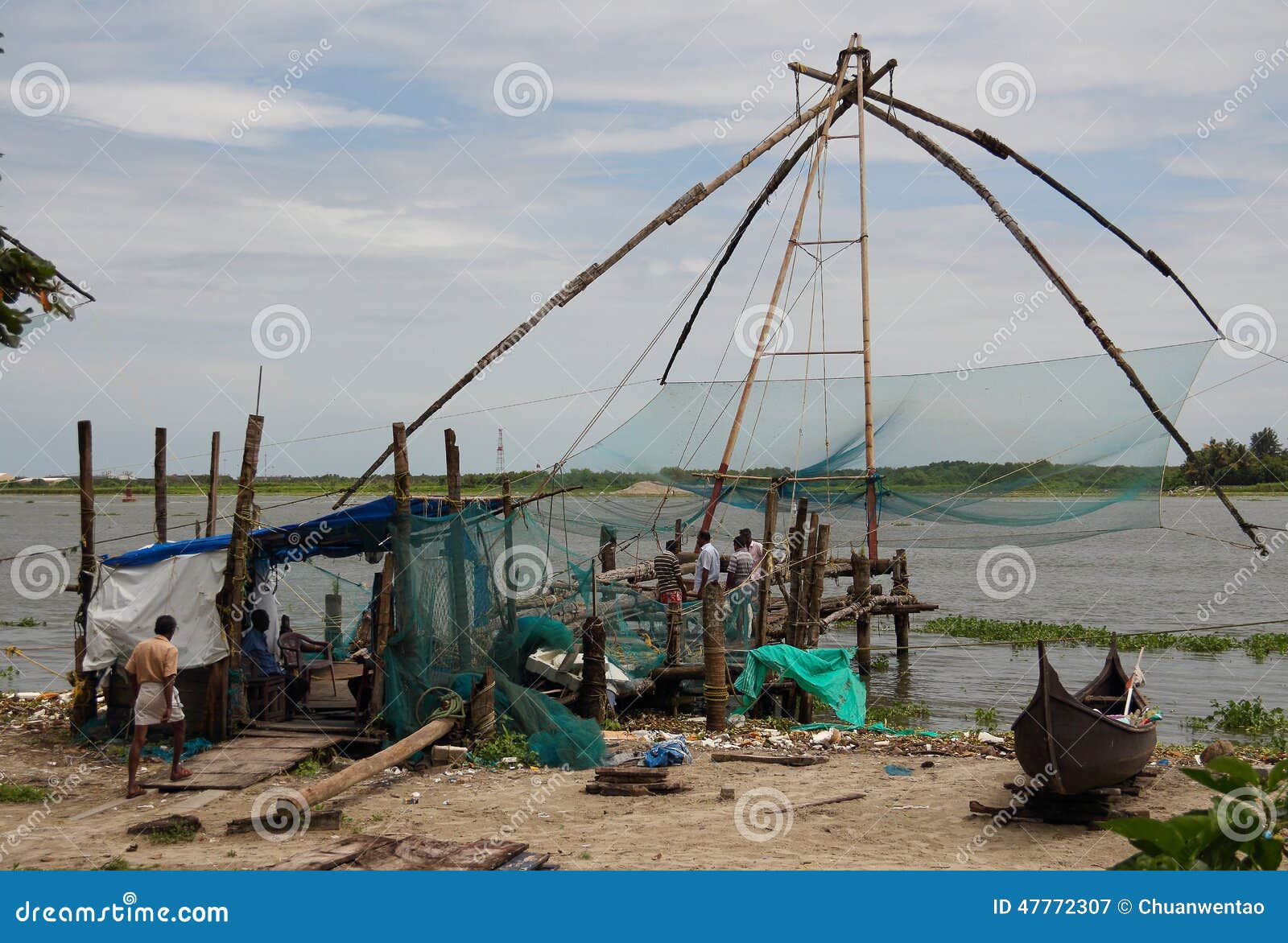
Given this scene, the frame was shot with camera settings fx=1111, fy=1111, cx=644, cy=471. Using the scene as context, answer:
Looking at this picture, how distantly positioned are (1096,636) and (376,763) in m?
13.1

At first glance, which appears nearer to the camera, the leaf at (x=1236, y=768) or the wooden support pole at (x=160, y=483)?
the leaf at (x=1236, y=768)

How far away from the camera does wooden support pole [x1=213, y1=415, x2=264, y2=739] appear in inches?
366

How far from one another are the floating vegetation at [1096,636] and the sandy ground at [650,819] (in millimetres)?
9240

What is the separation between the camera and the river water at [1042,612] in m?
14.2

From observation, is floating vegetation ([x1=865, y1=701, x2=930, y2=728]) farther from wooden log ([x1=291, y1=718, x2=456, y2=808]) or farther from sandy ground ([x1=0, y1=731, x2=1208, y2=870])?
wooden log ([x1=291, y1=718, x2=456, y2=808])

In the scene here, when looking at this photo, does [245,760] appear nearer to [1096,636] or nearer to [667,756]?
[667,756]

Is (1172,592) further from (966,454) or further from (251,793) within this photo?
(251,793)

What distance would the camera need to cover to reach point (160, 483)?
39.9 feet

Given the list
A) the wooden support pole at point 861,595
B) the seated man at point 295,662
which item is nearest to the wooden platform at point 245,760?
the seated man at point 295,662

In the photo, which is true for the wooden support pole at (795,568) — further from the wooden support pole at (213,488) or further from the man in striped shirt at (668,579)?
the wooden support pole at (213,488)

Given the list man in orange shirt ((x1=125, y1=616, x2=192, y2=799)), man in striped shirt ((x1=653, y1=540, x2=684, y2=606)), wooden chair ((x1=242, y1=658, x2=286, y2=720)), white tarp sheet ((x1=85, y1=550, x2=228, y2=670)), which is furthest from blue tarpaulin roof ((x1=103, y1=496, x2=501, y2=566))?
man in striped shirt ((x1=653, y1=540, x2=684, y2=606))

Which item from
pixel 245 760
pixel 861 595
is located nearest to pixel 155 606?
pixel 245 760

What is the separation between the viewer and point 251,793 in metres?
7.86

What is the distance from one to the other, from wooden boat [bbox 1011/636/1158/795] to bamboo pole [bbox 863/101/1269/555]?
6.33ft
